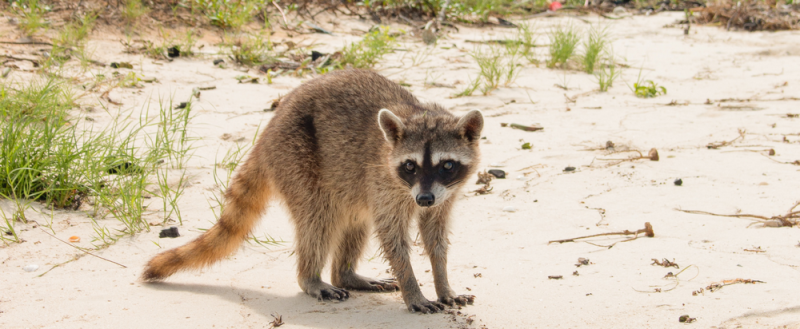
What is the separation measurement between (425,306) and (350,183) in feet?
2.65

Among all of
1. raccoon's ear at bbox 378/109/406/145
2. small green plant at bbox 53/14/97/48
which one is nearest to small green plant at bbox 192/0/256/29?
small green plant at bbox 53/14/97/48

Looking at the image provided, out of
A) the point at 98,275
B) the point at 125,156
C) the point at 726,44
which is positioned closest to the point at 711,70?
the point at 726,44

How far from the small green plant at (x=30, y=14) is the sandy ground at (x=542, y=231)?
0.55m

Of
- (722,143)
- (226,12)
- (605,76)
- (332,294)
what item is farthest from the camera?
(226,12)

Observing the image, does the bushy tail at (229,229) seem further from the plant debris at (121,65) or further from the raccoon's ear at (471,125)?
the plant debris at (121,65)

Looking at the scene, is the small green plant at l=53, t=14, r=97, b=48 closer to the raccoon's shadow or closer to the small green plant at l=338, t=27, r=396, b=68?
the small green plant at l=338, t=27, r=396, b=68

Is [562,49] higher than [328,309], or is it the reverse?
[562,49]

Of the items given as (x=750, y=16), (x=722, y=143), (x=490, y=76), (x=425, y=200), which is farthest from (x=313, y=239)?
(x=750, y=16)

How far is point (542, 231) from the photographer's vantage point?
4039mm

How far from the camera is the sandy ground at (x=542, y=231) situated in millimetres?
3047

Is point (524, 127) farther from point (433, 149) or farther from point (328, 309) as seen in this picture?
point (328, 309)

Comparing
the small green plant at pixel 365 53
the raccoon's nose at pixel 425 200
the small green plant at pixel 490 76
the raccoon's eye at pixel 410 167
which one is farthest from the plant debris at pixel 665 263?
the small green plant at pixel 365 53

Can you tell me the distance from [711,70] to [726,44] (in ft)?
5.09

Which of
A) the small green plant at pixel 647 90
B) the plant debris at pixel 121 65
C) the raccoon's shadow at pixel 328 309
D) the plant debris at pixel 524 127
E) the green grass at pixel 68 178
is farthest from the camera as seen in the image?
the small green plant at pixel 647 90
